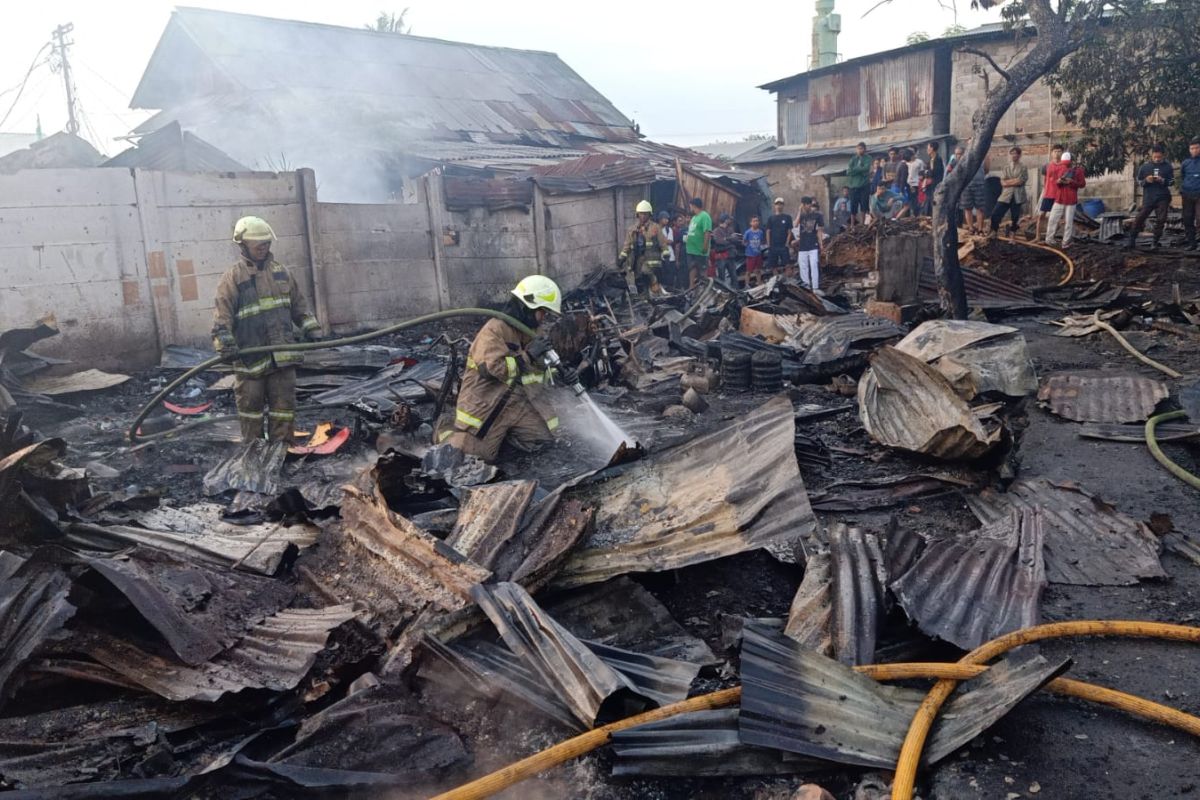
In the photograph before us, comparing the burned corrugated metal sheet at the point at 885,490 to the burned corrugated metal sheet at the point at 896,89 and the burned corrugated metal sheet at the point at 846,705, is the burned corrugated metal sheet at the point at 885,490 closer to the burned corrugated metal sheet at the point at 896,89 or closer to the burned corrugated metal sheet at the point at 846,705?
the burned corrugated metal sheet at the point at 846,705

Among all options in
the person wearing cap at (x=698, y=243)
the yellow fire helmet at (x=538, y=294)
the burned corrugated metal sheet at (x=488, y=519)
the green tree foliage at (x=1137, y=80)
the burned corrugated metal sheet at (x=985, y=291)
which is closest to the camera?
the burned corrugated metal sheet at (x=488, y=519)

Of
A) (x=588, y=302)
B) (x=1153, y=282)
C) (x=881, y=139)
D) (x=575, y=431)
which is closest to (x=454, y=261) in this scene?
(x=588, y=302)

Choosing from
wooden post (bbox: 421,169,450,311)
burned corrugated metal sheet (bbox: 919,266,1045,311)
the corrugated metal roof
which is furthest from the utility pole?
burned corrugated metal sheet (bbox: 919,266,1045,311)

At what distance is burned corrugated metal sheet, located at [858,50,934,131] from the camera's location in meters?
21.2

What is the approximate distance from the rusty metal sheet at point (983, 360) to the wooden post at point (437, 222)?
24.4ft

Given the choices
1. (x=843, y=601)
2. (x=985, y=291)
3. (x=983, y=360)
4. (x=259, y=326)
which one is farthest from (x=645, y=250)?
(x=843, y=601)

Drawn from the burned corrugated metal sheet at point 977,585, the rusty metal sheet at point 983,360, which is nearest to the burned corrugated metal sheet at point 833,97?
the rusty metal sheet at point 983,360

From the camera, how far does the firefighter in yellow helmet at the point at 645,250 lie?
1415cm

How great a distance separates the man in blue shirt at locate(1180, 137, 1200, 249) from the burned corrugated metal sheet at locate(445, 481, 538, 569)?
1191 cm

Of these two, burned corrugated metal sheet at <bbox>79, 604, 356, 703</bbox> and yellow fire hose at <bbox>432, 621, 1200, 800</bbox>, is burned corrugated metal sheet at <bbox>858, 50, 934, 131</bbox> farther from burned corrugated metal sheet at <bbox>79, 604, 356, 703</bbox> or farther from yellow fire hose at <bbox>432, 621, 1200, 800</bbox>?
burned corrugated metal sheet at <bbox>79, 604, 356, 703</bbox>

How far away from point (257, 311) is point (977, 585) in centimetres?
522

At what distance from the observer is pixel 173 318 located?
9.80 meters

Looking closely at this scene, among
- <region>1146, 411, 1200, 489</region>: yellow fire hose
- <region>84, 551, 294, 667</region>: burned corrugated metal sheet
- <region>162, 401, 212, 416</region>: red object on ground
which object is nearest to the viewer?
<region>84, 551, 294, 667</region>: burned corrugated metal sheet

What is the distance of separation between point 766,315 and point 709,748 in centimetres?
813
